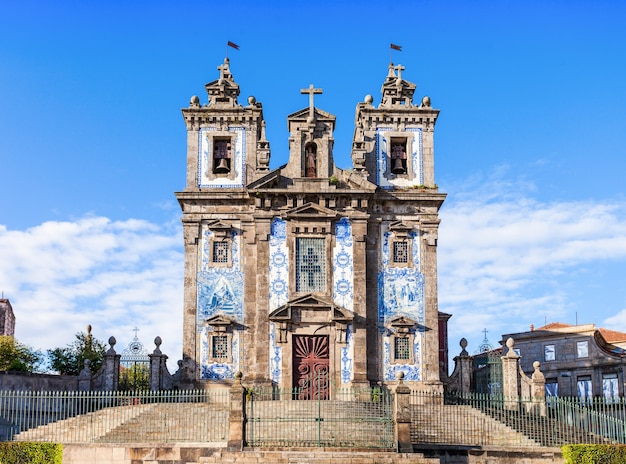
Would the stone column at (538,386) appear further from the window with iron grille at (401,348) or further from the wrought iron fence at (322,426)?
the wrought iron fence at (322,426)

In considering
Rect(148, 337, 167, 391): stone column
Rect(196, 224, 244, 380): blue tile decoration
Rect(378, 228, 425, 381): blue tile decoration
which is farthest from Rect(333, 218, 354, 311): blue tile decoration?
Rect(148, 337, 167, 391): stone column

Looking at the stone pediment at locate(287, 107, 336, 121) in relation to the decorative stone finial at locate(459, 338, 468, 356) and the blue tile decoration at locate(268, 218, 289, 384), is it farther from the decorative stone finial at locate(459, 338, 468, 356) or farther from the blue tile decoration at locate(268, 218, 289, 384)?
the decorative stone finial at locate(459, 338, 468, 356)

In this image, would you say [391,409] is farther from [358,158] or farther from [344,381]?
[358,158]

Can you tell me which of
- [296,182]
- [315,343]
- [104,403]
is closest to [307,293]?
[315,343]

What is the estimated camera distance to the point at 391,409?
2692cm

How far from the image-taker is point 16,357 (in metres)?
38.6

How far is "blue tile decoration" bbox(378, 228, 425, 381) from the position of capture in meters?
34.6

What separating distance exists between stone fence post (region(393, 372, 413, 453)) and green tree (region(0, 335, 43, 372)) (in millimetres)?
18791

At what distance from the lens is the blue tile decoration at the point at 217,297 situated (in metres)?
34.4

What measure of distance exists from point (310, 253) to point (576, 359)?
19.1 metres

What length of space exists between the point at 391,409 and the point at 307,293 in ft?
28.4

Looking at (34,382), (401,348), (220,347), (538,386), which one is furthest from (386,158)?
(34,382)

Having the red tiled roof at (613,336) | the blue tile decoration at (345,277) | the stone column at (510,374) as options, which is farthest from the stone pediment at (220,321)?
the red tiled roof at (613,336)

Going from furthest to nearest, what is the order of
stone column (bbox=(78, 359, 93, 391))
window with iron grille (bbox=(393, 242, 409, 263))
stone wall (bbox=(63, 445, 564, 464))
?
1. window with iron grille (bbox=(393, 242, 409, 263))
2. stone column (bbox=(78, 359, 93, 391))
3. stone wall (bbox=(63, 445, 564, 464))
